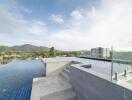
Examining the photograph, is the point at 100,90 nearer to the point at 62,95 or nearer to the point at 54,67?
the point at 62,95

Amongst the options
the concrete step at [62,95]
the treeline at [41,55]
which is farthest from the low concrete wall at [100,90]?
the treeline at [41,55]

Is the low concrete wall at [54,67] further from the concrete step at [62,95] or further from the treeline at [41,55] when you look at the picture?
the treeline at [41,55]

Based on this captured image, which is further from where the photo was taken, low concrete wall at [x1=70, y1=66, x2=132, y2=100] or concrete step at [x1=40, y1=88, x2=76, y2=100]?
concrete step at [x1=40, y1=88, x2=76, y2=100]

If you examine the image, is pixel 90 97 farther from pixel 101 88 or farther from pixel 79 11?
pixel 79 11

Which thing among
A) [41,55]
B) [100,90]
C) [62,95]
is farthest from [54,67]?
[41,55]

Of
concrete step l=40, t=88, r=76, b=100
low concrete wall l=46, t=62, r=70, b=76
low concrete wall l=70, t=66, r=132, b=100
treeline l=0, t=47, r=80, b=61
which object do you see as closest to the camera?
low concrete wall l=70, t=66, r=132, b=100

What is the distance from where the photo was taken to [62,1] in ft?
29.1

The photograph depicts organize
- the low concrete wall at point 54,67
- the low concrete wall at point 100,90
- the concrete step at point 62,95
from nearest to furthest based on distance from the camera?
the low concrete wall at point 100,90, the concrete step at point 62,95, the low concrete wall at point 54,67

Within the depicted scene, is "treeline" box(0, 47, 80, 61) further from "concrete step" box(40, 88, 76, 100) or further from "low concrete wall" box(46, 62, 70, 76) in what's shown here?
"concrete step" box(40, 88, 76, 100)

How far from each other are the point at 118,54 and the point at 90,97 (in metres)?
1.91

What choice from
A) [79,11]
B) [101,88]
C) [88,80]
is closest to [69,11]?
[79,11]

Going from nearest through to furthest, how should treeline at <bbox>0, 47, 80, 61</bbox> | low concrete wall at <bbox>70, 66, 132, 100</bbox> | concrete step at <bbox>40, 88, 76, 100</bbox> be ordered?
low concrete wall at <bbox>70, 66, 132, 100</bbox>
concrete step at <bbox>40, 88, 76, 100</bbox>
treeline at <bbox>0, 47, 80, 61</bbox>

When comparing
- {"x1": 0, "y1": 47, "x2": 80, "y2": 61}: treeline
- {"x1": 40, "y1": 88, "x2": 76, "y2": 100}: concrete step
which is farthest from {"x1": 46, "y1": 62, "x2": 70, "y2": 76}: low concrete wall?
{"x1": 0, "y1": 47, "x2": 80, "y2": 61}: treeline

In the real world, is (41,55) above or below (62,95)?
above
